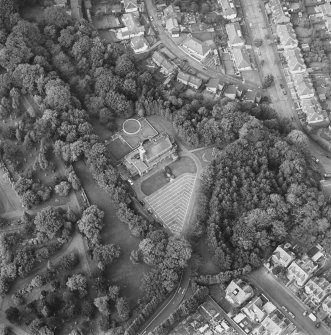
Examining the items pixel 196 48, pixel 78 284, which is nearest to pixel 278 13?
pixel 196 48

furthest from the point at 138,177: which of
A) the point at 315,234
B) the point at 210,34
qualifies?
the point at 210,34

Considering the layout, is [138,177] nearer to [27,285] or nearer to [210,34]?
[27,285]

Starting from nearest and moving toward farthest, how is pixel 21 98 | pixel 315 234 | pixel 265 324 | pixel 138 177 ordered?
pixel 265 324, pixel 315 234, pixel 138 177, pixel 21 98

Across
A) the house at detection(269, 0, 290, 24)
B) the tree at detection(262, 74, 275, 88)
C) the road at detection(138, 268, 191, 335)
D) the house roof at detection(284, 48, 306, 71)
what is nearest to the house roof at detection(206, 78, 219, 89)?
the tree at detection(262, 74, 275, 88)

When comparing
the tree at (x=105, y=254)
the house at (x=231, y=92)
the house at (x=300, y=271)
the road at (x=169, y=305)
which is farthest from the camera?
the house at (x=231, y=92)

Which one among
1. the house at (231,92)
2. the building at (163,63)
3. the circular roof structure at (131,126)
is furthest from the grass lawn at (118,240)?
the house at (231,92)

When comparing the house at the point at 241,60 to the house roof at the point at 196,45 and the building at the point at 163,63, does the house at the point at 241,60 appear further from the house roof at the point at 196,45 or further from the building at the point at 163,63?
the building at the point at 163,63

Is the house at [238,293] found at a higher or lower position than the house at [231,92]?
lower
